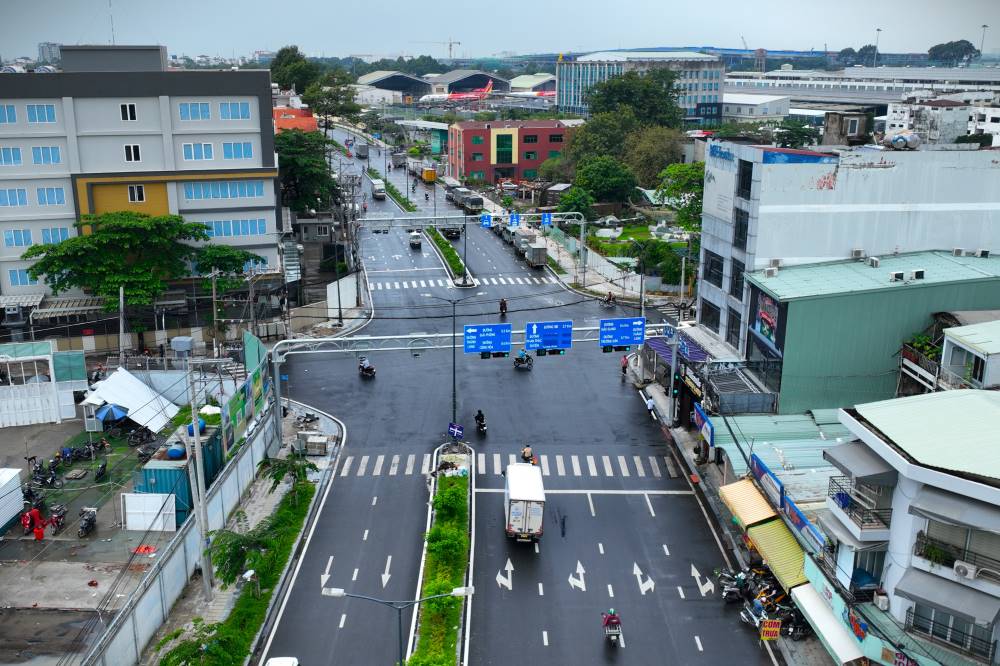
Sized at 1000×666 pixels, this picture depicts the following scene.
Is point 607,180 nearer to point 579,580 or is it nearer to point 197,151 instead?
point 197,151

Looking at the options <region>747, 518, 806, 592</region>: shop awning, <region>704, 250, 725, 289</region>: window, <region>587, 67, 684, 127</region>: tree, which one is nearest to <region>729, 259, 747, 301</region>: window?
<region>704, 250, 725, 289</region>: window

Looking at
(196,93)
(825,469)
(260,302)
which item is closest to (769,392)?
(825,469)

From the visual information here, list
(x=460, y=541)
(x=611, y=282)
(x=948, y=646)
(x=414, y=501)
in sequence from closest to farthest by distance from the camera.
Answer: (x=948, y=646) → (x=460, y=541) → (x=414, y=501) → (x=611, y=282)

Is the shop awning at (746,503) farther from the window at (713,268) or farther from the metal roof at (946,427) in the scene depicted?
the window at (713,268)

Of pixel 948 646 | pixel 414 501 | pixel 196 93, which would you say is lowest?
pixel 414 501

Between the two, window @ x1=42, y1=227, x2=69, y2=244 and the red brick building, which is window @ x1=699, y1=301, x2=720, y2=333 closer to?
window @ x1=42, y1=227, x2=69, y2=244

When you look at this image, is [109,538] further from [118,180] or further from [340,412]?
[118,180]

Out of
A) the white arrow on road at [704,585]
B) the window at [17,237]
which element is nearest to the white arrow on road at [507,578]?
the white arrow on road at [704,585]
